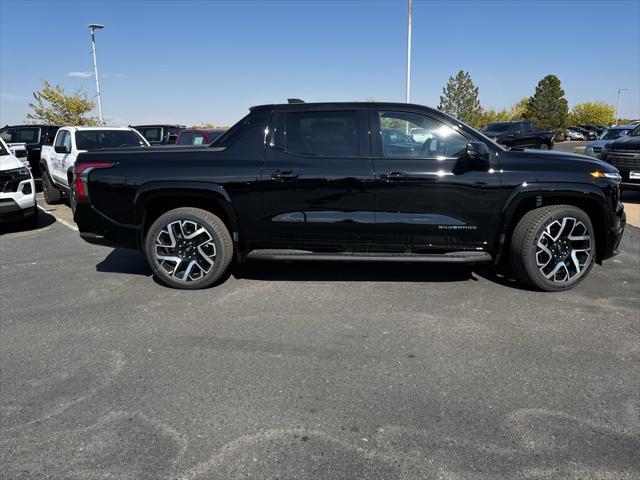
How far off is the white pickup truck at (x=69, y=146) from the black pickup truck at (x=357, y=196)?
516cm

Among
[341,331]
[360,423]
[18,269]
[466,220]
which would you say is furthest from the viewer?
[18,269]

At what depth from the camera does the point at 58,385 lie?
9.88ft

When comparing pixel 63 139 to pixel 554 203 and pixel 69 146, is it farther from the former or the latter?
pixel 554 203

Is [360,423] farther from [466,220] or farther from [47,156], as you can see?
[47,156]

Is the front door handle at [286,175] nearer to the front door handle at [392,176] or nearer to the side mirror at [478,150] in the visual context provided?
the front door handle at [392,176]

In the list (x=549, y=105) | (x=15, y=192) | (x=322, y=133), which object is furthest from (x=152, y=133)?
(x=549, y=105)

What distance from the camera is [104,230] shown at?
4.76m

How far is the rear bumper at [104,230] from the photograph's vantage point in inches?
186

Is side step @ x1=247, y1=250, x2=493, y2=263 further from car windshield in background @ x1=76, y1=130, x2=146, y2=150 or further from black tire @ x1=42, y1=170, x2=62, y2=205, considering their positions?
black tire @ x1=42, y1=170, x2=62, y2=205

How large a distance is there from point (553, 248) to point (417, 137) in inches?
65.3

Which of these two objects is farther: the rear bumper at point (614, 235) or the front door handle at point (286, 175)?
the rear bumper at point (614, 235)

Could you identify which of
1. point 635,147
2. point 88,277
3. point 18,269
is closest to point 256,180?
point 88,277

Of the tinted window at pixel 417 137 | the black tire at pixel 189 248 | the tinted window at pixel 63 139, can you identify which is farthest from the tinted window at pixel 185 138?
the tinted window at pixel 417 137

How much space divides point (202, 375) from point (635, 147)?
34.0 ft
